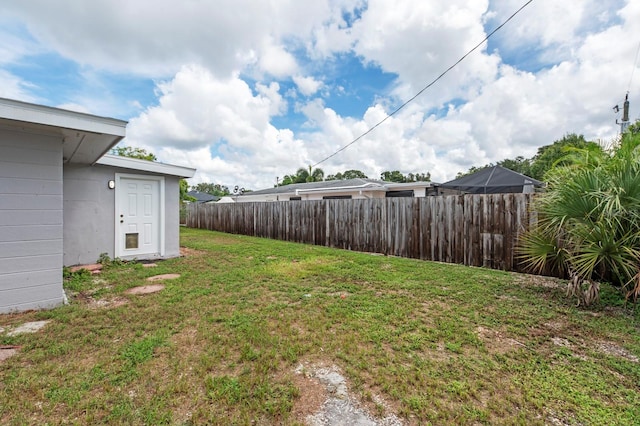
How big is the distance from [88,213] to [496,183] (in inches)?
458

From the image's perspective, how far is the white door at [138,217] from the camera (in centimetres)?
654

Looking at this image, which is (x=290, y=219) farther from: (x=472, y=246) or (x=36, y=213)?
(x=36, y=213)

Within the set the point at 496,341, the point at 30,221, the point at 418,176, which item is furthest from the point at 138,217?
the point at 418,176

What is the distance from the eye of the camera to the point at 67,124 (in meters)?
3.53

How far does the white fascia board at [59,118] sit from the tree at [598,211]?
6284 millimetres

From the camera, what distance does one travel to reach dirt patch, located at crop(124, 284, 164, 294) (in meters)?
4.30

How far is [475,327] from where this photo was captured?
119 inches

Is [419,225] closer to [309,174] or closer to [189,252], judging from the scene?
[189,252]

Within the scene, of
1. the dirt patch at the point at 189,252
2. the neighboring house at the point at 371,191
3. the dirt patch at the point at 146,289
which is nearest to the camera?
the dirt patch at the point at 146,289

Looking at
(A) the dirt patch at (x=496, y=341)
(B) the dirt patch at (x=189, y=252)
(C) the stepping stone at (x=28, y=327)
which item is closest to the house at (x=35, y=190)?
(C) the stepping stone at (x=28, y=327)

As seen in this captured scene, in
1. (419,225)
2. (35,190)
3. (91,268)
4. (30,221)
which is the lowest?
(91,268)

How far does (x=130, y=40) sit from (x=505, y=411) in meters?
9.26

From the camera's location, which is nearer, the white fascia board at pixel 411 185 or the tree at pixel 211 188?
the white fascia board at pixel 411 185

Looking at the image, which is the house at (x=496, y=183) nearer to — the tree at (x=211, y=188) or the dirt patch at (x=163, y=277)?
the dirt patch at (x=163, y=277)
